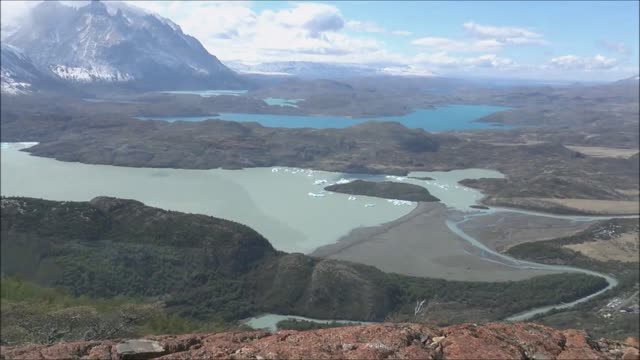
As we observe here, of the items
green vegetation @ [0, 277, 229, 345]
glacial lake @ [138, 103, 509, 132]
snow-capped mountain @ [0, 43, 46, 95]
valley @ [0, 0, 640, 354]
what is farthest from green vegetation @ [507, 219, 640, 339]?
snow-capped mountain @ [0, 43, 46, 95]

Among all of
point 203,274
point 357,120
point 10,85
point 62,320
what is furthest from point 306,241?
point 10,85

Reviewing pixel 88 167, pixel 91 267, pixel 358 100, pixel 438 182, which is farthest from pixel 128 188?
pixel 358 100

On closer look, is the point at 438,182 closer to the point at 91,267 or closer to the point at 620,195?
the point at 620,195

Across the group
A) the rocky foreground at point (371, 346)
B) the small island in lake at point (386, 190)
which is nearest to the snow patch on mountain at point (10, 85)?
the small island in lake at point (386, 190)

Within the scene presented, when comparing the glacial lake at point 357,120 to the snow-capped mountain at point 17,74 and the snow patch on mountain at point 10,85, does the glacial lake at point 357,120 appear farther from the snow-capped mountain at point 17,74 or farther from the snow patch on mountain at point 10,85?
the snow-capped mountain at point 17,74

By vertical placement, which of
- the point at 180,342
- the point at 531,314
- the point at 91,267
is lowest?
the point at 531,314

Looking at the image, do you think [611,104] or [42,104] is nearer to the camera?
[42,104]

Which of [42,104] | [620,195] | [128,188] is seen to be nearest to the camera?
[128,188]
